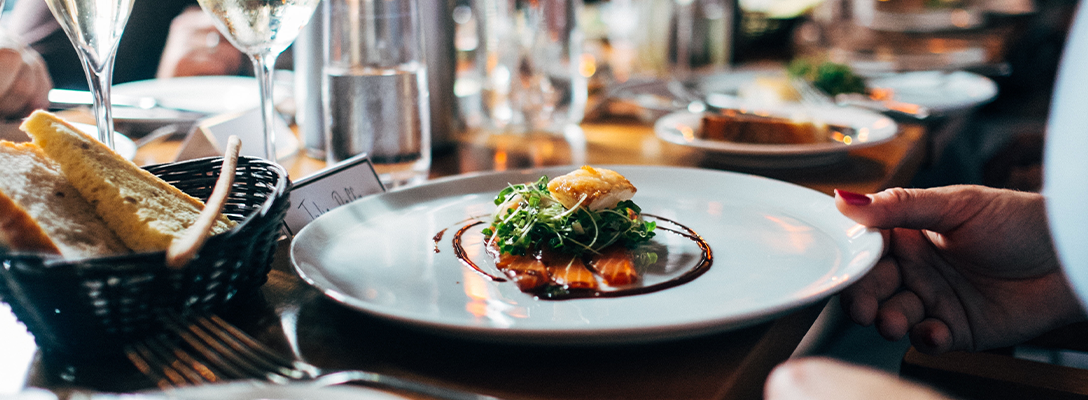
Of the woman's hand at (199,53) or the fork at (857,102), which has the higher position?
the woman's hand at (199,53)

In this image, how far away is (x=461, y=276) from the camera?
616mm

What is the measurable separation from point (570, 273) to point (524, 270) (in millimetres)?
40

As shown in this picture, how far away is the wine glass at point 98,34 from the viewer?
2.11 ft

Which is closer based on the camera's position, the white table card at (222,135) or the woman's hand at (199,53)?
the white table card at (222,135)

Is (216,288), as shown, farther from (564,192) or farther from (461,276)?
(564,192)

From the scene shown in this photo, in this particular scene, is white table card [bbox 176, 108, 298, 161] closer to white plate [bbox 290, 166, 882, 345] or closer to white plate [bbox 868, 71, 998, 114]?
white plate [bbox 290, 166, 882, 345]

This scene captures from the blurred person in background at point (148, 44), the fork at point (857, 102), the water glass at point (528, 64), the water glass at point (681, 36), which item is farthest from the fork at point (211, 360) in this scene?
the water glass at point (681, 36)

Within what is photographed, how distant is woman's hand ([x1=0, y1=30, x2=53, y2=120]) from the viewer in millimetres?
992

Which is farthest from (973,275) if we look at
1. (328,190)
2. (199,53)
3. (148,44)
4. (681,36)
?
(148,44)

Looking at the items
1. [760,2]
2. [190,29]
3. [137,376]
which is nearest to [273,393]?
[137,376]

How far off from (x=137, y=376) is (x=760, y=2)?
3.60 m

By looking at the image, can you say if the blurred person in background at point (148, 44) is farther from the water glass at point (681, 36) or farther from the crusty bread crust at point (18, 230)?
the crusty bread crust at point (18, 230)

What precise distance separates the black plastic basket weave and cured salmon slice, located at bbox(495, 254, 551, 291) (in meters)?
0.20

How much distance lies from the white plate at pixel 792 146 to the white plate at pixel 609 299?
21cm
